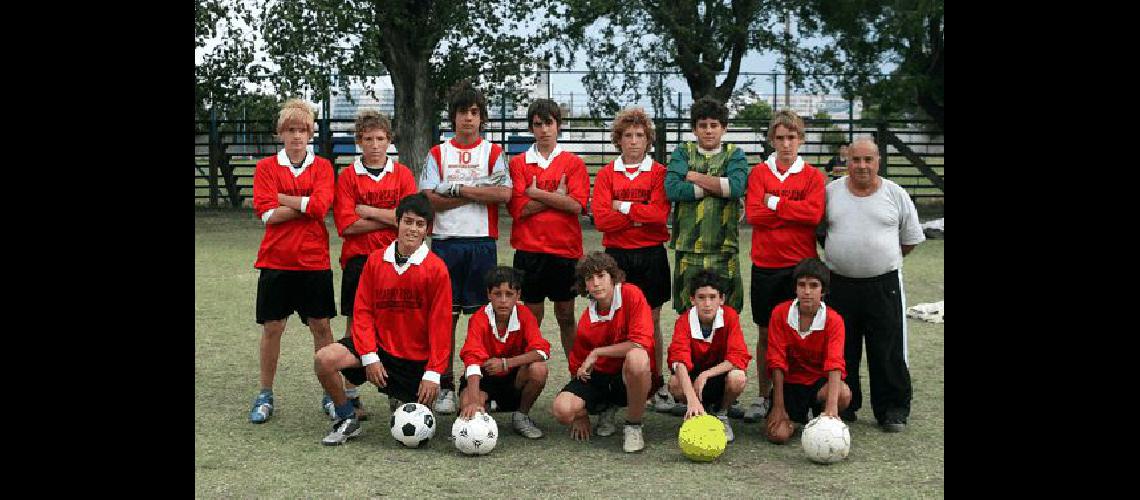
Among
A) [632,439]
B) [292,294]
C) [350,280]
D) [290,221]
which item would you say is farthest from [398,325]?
[632,439]

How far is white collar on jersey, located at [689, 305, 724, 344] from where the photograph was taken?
6180 millimetres

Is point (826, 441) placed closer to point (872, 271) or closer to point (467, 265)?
point (872, 271)

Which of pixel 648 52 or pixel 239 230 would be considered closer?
pixel 239 230

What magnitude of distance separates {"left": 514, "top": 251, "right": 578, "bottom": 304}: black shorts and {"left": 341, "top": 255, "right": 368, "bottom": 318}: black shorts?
86cm

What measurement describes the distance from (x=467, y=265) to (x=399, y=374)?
951 millimetres

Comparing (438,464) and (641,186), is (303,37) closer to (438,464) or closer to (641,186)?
(641,186)

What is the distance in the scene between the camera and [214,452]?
18.9 feet

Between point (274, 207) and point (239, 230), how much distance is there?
468 inches

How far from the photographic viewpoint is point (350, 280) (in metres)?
6.70

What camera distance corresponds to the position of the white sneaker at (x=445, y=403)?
6629mm

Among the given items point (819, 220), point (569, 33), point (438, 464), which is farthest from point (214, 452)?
point (569, 33)

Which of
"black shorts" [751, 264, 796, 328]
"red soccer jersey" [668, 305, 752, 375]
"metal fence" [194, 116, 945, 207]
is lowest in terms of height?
"red soccer jersey" [668, 305, 752, 375]

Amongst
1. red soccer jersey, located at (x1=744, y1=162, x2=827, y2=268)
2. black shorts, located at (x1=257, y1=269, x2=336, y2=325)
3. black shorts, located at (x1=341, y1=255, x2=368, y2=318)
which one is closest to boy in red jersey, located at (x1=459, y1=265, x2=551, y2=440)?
black shorts, located at (x1=341, y1=255, x2=368, y2=318)

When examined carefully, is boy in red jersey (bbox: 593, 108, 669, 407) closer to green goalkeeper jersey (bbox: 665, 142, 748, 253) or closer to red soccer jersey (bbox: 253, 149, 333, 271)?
green goalkeeper jersey (bbox: 665, 142, 748, 253)
